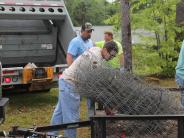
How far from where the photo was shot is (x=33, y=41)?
10.1m

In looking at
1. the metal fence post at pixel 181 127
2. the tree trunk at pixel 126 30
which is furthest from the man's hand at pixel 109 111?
the tree trunk at pixel 126 30

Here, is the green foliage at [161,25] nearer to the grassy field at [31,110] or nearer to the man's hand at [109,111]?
the grassy field at [31,110]

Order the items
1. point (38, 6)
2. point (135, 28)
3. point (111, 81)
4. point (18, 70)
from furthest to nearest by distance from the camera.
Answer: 1. point (135, 28)
2. point (38, 6)
3. point (18, 70)
4. point (111, 81)

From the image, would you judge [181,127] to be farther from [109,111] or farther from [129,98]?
[109,111]

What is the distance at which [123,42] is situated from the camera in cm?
1253

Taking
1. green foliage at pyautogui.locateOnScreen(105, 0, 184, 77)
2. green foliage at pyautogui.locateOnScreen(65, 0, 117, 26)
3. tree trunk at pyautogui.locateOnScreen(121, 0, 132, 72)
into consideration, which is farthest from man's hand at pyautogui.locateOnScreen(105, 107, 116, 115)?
green foliage at pyautogui.locateOnScreen(65, 0, 117, 26)

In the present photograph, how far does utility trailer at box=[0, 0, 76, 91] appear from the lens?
30.1 feet

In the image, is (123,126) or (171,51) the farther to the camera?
(171,51)

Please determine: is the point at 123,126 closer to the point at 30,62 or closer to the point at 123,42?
the point at 30,62

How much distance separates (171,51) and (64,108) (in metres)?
10.3

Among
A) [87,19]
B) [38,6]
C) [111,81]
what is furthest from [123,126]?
[87,19]

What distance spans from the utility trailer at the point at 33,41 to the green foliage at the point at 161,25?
17.7 ft

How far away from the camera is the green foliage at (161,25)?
15.4 metres

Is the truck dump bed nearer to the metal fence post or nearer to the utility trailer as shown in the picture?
the utility trailer
